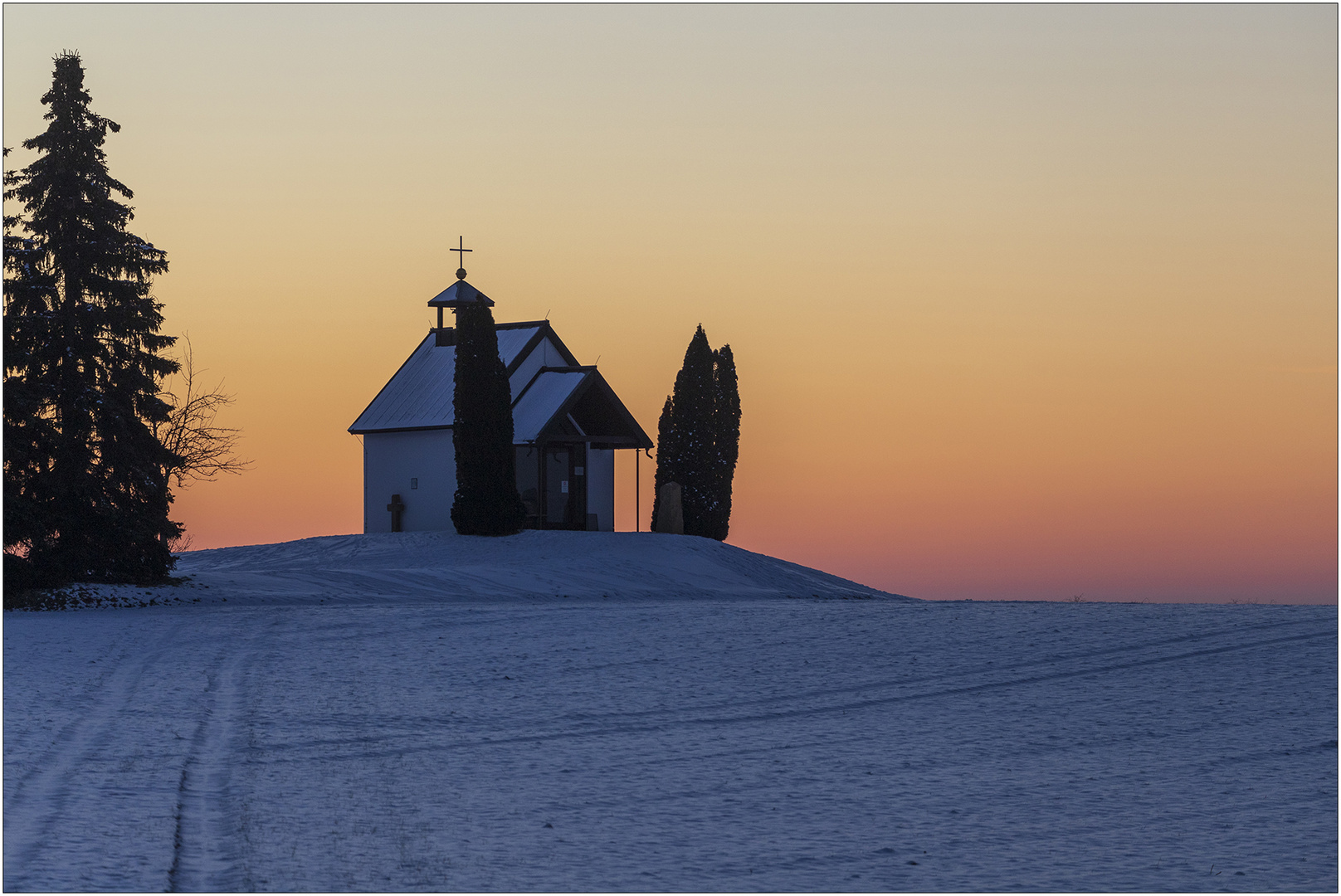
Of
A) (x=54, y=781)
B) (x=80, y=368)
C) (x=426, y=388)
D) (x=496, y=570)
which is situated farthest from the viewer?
(x=426, y=388)

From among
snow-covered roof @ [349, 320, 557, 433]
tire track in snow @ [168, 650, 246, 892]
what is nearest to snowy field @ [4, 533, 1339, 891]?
tire track in snow @ [168, 650, 246, 892]

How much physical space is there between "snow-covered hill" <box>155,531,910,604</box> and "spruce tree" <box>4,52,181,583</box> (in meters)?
2.24

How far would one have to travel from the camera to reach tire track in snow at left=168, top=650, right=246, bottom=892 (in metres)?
7.32

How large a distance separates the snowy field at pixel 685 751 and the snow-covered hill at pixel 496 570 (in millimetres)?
6654

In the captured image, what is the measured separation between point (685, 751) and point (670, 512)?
30957 millimetres

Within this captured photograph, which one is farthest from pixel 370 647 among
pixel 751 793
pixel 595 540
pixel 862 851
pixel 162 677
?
pixel 595 540

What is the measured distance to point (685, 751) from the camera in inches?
439

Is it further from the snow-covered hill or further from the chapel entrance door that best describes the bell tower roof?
the snow-covered hill

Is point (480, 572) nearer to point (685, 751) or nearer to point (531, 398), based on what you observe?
point (531, 398)

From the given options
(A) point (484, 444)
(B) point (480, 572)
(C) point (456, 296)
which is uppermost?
(C) point (456, 296)

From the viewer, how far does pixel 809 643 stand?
672 inches

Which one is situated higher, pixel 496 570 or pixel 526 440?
pixel 526 440

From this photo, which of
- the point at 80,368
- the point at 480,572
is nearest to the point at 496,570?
the point at 480,572

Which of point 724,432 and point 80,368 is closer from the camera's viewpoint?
point 80,368
